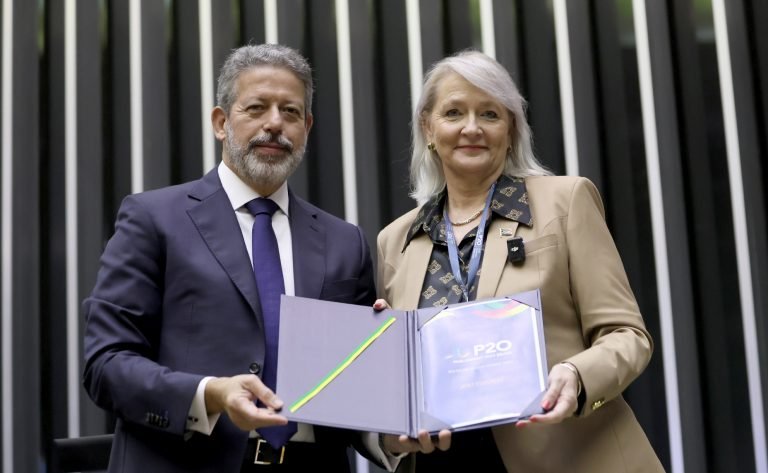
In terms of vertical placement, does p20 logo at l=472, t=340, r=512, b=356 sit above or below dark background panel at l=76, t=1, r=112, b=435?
below

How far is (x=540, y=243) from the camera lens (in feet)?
7.24

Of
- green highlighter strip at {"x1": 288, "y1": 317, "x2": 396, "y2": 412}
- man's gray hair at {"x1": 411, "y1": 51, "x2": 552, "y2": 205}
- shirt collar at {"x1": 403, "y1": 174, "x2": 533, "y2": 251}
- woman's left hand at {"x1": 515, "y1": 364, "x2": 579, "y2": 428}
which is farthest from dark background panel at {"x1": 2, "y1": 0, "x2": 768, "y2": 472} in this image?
woman's left hand at {"x1": 515, "y1": 364, "x2": 579, "y2": 428}

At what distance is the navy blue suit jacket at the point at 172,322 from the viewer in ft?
6.34

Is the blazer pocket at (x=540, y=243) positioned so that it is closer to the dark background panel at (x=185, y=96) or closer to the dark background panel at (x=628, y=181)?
the dark background panel at (x=628, y=181)

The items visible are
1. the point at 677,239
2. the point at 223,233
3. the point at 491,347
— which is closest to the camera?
the point at 491,347

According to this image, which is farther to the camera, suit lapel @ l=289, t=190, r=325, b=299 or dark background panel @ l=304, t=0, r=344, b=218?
dark background panel @ l=304, t=0, r=344, b=218

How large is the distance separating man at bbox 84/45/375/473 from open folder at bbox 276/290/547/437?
0.42 ft

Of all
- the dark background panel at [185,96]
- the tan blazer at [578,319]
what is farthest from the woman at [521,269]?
the dark background panel at [185,96]

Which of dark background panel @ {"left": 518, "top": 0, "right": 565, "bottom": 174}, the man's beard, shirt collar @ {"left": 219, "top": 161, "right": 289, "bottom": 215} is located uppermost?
dark background panel @ {"left": 518, "top": 0, "right": 565, "bottom": 174}

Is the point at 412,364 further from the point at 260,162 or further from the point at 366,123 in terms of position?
the point at 366,123

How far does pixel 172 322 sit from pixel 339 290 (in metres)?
0.46

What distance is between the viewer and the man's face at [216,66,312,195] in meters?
2.31

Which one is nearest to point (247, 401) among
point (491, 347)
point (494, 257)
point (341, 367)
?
point (341, 367)

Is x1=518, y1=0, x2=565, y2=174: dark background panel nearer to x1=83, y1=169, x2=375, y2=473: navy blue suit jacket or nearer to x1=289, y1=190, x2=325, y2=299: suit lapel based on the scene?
x1=289, y1=190, x2=325, y2=299: suit lapel
